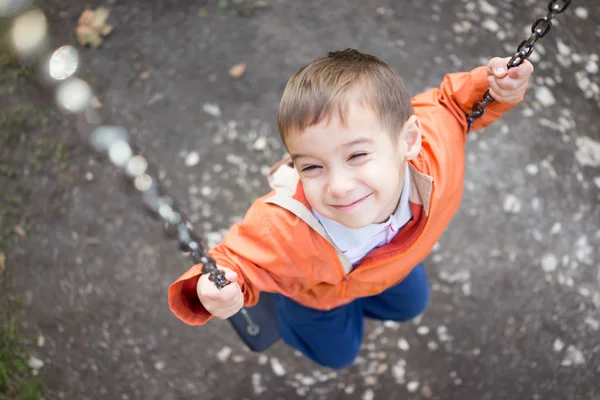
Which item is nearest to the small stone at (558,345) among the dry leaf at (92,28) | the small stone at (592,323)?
the small stone at (592,323)

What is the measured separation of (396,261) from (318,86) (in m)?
0.53

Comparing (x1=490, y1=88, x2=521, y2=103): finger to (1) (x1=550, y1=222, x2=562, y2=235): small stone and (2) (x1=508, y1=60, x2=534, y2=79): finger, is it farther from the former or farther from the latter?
(1) (x1=550, y1=222, x2=562, y2=235): small stone

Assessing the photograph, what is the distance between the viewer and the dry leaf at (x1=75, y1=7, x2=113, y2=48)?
2836 millimetres

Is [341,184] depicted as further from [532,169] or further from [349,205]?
[532,169]

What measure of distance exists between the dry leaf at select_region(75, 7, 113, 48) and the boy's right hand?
208 cm

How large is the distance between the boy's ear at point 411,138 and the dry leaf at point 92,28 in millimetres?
2133

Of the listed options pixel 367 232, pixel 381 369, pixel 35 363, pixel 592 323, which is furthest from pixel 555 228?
pixel 35 363

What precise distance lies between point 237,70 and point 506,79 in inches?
66.4

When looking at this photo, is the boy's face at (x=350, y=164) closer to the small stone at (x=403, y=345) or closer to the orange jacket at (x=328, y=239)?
the orange jacket at (x=328, y=239)

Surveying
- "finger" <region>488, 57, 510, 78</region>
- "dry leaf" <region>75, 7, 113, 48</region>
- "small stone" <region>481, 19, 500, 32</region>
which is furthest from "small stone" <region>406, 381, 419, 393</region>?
"dry leaf" <region>75, 7, 113, 48</region>

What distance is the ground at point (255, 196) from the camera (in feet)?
7.05

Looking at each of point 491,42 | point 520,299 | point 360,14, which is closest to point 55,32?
point 360,14

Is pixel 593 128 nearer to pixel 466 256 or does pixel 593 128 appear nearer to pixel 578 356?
pixel 466 256

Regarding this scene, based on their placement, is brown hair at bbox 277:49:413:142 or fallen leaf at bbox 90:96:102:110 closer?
brown hair at bbox 277:49:413:142
